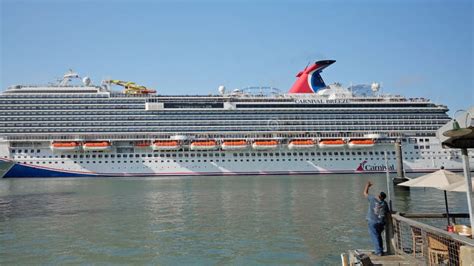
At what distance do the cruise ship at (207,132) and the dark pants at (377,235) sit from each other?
41324mm

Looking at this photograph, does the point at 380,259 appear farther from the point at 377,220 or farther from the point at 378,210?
the point at 378,210

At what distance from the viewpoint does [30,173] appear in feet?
152

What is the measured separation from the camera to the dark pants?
7.55 meters

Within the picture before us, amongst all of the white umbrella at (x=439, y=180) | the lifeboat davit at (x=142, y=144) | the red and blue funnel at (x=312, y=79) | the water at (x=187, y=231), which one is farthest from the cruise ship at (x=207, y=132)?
the white umbrella at (x=439, y=180)

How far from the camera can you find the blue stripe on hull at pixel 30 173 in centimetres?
4609

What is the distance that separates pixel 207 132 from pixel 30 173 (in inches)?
879

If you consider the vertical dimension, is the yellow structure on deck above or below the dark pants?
above

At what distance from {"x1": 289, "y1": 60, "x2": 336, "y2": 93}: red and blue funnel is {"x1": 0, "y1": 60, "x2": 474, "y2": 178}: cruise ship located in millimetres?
3025

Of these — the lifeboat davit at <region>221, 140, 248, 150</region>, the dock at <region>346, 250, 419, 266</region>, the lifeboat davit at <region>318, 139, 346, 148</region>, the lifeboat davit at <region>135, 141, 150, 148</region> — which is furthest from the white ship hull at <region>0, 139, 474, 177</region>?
the dock at <region>346, 250, 419, 266</region>

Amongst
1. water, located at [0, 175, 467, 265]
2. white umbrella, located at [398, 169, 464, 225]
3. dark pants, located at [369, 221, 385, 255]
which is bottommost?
water, located at [0, 175, 467, 265]

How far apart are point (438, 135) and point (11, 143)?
53.0 m

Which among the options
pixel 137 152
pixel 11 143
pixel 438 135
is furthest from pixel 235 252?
pixel 11 143

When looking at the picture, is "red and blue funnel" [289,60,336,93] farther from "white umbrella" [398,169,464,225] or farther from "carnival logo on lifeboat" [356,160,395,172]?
"white umbrella" [398,169,464,225]

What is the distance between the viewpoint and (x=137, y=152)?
49375mm
